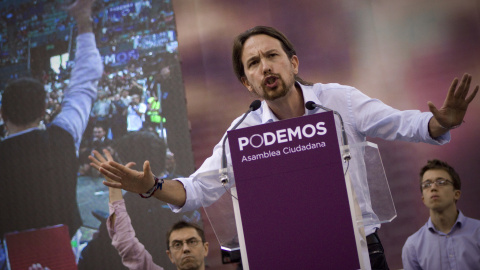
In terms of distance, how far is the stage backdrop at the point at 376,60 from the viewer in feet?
11.4

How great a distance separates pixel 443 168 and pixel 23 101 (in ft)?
10.9

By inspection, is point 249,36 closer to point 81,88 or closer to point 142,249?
point 142,249

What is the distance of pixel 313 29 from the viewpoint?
147 inches

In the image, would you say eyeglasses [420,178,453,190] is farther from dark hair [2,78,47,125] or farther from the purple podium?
dark hair [2,78,47,125]

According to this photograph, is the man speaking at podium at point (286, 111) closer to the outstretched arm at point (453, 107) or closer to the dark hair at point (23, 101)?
the outstretched arm at point (453, 107)

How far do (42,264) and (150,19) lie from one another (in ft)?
7.00

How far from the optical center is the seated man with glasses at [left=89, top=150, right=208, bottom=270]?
318cm

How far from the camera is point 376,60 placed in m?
3.63

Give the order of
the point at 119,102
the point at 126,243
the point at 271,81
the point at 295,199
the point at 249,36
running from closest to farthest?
the point at 295,199
the point at 271,81
the point at 249,36
the point at 126,243
the point at 119,102

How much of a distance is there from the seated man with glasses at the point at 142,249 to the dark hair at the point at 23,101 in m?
1.12

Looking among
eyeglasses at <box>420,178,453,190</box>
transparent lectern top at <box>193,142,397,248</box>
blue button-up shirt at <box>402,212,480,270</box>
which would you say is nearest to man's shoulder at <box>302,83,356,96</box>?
transparent lectern top at <box>193,142,397,248</box>

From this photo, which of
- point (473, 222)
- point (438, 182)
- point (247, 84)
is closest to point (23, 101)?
point (247, 84)

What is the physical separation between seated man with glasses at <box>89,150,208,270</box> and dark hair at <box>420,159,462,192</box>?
155cm

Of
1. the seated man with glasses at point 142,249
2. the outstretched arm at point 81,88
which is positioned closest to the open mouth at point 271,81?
the seated man with glasses at point 142,249
